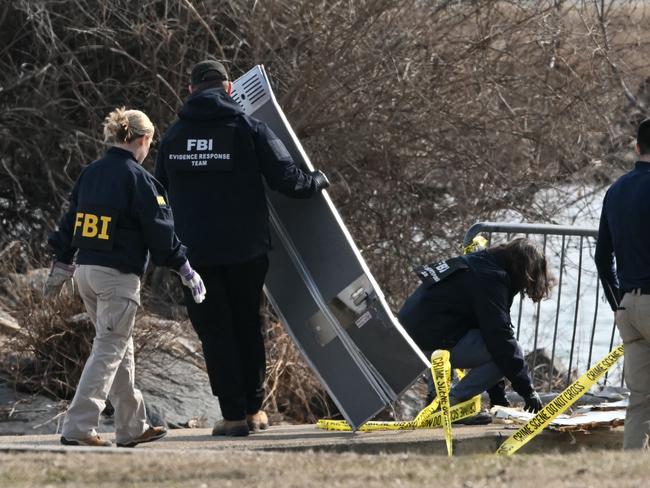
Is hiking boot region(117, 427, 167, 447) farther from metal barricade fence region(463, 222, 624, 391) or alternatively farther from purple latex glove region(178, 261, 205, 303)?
metal barricade fence region(463, 222, 624, 391)

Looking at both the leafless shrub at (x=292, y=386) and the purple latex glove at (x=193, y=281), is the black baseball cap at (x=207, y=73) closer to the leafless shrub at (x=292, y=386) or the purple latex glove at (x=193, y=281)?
the purple latex glove at (x=193, y=281)

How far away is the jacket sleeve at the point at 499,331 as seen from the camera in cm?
668

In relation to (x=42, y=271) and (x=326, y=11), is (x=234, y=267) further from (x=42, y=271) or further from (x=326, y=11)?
(x=326, y=11)

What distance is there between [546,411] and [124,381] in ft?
6.91

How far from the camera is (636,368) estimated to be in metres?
6.24

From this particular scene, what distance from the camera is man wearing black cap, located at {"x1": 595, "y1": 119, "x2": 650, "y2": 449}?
608 cm

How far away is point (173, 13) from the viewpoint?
1169cm

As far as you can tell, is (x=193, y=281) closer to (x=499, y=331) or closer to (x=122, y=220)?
(x=122, y=220)

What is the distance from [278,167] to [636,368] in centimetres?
201

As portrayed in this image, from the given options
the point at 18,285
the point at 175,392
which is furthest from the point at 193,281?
the point at 18,285

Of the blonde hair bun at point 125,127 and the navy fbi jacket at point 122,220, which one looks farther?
the blonde hair bun at point 125,127

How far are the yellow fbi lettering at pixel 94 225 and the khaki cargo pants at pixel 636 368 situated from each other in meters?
2.49

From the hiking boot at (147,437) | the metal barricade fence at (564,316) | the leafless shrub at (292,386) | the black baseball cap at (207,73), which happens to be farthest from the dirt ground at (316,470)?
the leafless shrub at (292,386)

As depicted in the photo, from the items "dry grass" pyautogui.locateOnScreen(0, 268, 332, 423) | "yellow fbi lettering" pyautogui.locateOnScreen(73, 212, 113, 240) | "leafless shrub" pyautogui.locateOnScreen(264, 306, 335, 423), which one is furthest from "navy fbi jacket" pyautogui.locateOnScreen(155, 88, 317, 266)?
"leafless shrub" pyautogui.locateOnScreen(264, 306, 335, 423)
